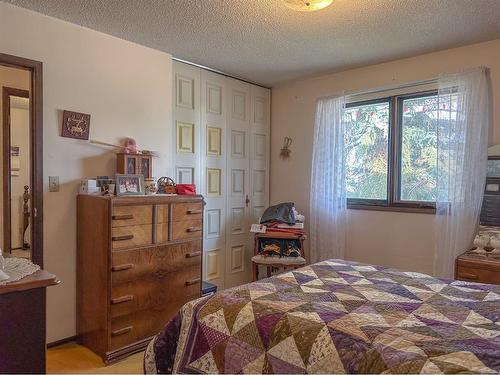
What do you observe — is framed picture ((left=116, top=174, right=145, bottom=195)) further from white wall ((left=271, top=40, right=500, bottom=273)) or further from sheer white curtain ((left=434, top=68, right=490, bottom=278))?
sheer white curtain ((left=434, top=68, right=490, bottom=278))

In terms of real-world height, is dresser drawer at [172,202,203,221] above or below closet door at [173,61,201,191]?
below

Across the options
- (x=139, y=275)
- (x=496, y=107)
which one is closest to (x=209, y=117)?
(x=139, y=275)

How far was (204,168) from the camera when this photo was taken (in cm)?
374

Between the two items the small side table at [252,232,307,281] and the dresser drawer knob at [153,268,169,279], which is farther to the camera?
the small side table at [252,232,307,281]

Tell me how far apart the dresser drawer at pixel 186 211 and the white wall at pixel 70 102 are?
621mm

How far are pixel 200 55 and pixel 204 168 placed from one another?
107 centimetres

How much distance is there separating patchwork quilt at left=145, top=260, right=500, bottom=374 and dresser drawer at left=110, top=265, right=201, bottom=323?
877mm

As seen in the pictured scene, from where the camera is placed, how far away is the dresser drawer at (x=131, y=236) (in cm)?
251

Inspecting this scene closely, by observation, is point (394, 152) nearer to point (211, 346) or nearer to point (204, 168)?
point (204, 168)

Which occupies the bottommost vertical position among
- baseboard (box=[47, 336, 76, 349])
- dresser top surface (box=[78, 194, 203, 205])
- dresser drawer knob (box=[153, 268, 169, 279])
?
baseboard (box=[47, 336, 76, 349])

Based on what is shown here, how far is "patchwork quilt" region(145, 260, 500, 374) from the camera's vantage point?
1.22 m

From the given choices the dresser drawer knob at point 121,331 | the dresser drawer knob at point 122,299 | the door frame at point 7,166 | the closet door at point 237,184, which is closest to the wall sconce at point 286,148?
the closet door at point 237,184

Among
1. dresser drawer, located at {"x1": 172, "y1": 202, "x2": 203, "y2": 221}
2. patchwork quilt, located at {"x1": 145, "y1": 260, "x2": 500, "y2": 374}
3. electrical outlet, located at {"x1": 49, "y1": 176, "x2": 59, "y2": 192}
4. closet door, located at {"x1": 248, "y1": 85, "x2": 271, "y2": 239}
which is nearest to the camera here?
patchwork quilt, located at {"x1": 145, "y1": 260, "x2": 500, "y2": 374}

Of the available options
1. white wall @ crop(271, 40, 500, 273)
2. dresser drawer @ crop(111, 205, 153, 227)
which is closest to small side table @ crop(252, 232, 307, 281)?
white wall @ crop(271, 40, 500, 273)
